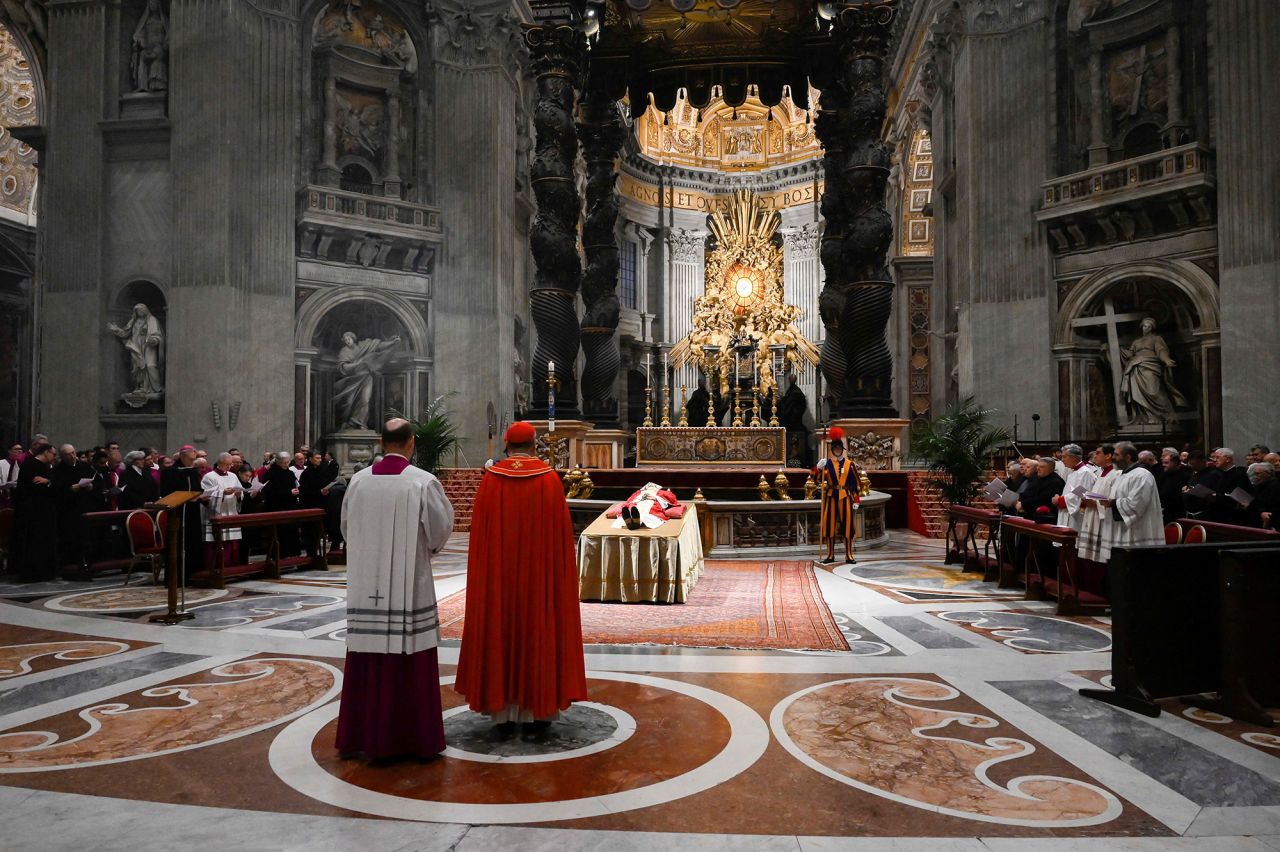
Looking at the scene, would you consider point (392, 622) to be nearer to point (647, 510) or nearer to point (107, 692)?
point (107, 692)

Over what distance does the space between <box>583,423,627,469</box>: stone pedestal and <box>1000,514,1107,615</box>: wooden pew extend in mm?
6887

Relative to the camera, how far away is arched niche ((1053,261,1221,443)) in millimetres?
14594

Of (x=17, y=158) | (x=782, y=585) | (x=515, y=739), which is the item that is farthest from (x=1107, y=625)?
(x=17, y=158)

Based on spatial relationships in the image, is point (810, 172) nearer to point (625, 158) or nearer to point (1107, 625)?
point (625, 158)

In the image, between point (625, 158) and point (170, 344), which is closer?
point (170, 344)

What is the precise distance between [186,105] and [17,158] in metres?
9.49

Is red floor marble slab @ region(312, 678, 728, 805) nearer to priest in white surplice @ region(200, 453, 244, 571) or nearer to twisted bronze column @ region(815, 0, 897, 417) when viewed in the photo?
priest in white surplice @ region(200, 453, 244, 571)

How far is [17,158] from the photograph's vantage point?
22266 millimetres

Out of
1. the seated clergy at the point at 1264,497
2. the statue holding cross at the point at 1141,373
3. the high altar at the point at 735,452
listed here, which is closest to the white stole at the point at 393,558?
the high altar at the point at 735,452

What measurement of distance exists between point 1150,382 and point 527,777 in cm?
1626

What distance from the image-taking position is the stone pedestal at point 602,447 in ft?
45.3

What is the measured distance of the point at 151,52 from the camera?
17188 millimetres

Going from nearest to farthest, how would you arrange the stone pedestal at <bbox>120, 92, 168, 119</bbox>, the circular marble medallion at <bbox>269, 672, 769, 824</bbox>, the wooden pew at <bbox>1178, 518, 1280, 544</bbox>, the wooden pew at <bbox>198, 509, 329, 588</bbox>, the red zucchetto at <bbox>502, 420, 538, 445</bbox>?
1. the circular marble medallion at <bbox>269, 672, 769, 824</bbox>
2. the red zucchetto at <bbox>502, 420, 538, 445</bbox>
3. the wooden pew at <bbox>1178, 518, 1280, 544</bbox>
4. the wooden pew at <bbox>198, 509, 329, 588</bbox>
5. the stone pedestal at <bbox>120, 92, 168, 119</bbox>

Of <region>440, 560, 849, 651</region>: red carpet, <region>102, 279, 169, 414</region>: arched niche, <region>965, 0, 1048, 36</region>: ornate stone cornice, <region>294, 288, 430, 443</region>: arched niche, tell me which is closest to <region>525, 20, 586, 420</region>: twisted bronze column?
<region>440, 560, 849, 651</region>: red carpet
